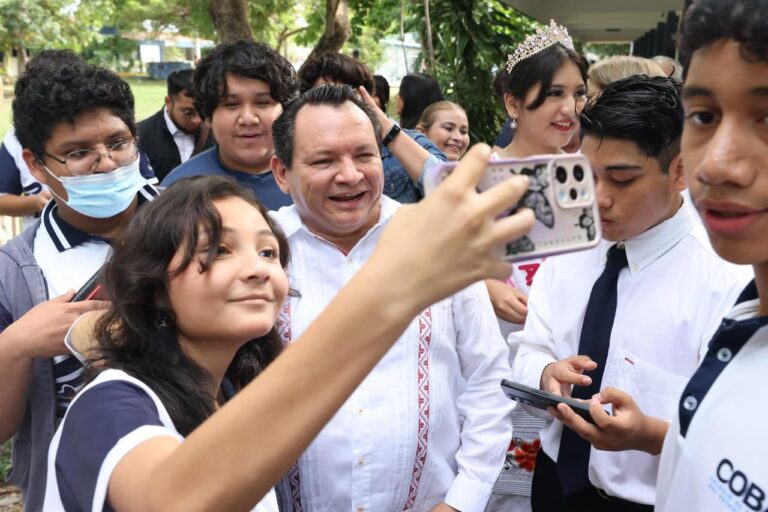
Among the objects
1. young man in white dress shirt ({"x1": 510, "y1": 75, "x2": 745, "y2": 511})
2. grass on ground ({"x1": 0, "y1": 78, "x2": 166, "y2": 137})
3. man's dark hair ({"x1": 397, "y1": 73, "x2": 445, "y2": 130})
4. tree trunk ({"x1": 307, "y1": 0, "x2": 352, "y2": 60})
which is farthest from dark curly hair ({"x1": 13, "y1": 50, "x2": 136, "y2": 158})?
grass on ground ({"x1": 0, "y1": 78, "x2": 166, "y2": 137})

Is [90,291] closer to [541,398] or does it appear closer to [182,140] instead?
[541,398]

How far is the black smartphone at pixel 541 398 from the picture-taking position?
76.2 inches

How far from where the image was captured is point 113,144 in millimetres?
2541

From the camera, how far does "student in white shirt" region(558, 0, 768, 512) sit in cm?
110

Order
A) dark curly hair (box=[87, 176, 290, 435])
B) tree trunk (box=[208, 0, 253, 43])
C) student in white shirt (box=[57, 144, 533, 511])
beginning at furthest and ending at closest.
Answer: tree trunk (box=[208, 0, 253, 43]), dark curly hair (box=[87, 176, 290, 435]), student in white shirt (box=[57, 144, 533, 511])

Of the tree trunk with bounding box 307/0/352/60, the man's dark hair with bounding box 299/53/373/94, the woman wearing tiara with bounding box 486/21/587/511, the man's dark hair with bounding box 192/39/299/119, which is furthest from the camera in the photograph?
the tree trunk with bounding box 307/0/352/60

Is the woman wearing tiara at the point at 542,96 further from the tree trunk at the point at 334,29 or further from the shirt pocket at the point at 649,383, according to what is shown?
the tree trunk at the point at 334,29

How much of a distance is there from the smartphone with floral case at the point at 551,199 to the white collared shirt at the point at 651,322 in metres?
0.96

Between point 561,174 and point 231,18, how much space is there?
28.1 ft

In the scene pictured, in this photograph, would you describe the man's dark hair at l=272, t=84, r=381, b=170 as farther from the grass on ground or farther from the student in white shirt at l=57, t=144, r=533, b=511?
the grass on ground

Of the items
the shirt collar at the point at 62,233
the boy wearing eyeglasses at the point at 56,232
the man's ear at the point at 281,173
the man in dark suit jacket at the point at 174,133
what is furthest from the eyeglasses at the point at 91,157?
the man in dark suit jacket at the point at 174,133

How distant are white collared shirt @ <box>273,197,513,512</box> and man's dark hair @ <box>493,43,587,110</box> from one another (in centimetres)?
160

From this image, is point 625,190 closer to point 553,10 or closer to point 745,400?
point 745,400

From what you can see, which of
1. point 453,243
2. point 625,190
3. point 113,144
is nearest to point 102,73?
point 113,144
